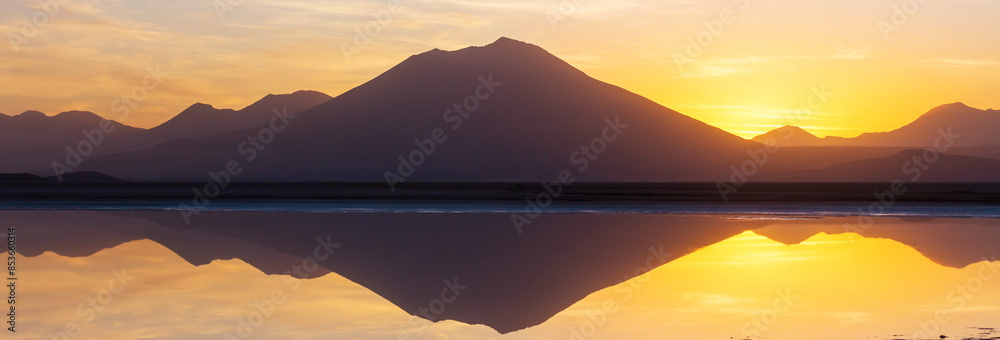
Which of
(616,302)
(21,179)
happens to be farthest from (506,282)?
(21,179)

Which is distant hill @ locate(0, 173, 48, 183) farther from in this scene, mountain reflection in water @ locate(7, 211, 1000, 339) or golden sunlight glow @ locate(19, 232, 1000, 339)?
golden sunlight glow @ locate(19, 232, 1000, 339)

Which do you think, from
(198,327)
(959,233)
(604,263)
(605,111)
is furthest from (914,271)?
(605,111)

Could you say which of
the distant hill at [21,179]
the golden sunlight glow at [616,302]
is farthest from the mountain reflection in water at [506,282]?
the distant hill at [21,179]

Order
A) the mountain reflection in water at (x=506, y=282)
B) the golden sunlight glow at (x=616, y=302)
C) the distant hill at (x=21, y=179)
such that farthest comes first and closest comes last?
the distant hill at (x=21, y=179)
the mountain reflection in water at (x=506, y=282)
the golden sunlight glow at (x=616, y=302)

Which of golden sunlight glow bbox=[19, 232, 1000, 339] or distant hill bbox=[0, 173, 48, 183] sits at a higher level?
distant hill bbox=[0, 173, 48, 183]

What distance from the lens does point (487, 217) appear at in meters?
29.1

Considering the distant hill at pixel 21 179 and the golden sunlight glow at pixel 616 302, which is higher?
the distant hill at pixel 21 179

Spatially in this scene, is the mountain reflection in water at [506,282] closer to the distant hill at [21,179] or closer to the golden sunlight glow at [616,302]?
the golden sunlight glow at [616,302]

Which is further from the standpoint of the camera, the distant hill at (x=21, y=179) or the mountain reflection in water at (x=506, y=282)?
the distant hill at (x=21, y=179)

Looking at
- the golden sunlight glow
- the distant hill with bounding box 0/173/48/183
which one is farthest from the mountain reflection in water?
the distant hill with bounding box 0/173/48/183

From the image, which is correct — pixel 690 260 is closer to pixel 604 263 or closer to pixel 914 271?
pixel 604 263

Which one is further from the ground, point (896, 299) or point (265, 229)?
point (265, 229)

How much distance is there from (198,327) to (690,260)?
346 inches

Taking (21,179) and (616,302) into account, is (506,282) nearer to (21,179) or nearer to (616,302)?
(616,302)
